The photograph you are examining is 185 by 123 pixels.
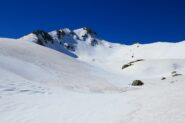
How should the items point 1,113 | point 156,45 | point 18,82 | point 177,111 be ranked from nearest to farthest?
1. point 177,111
2. point 1,113
3. point 18,82
4. point 156,45

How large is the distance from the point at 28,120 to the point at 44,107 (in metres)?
2.43

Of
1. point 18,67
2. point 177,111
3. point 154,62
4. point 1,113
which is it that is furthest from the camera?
point 154,62

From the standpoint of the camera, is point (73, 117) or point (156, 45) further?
point (156, 45)

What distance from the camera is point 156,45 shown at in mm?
191250

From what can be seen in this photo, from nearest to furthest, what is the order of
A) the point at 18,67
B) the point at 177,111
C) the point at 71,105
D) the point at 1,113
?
the point at 177,111
the point at 1,113
the point at 71,105
the point at 18,67

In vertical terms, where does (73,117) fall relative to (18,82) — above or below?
below

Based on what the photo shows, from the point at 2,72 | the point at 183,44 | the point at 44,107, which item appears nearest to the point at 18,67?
the point at 2,72

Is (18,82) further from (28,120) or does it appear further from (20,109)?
(28,120)

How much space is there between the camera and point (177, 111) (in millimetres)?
10695

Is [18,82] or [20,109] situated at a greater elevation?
[18,82]

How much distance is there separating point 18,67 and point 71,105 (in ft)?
42.4

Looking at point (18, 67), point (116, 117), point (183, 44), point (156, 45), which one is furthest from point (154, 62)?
point (156, 45)

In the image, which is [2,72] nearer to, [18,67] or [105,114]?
[18,67]

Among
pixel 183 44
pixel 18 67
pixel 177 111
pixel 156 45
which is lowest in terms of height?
pixel 177 111
